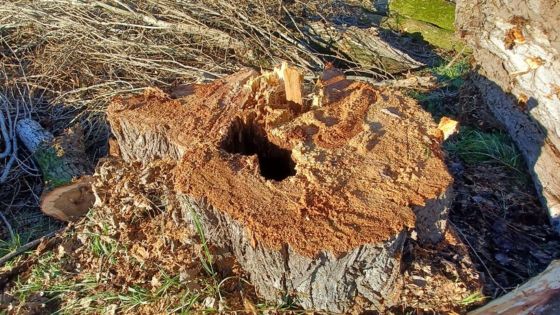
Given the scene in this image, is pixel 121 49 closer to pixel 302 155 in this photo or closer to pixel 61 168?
pixel 61 168

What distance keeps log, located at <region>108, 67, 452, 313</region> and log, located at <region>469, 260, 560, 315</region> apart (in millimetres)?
403

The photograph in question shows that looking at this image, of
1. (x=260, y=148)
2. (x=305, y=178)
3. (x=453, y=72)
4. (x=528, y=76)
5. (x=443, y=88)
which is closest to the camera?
(x=305, y=178)

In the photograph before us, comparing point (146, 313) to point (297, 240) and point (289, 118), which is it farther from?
point (289, 118)

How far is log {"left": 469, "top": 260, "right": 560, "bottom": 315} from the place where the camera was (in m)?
2.09

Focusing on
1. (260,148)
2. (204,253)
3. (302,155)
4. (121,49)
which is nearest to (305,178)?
(302,155)

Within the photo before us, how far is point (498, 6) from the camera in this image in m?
3.62

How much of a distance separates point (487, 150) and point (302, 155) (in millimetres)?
2019

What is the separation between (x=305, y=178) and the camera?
6.87ft

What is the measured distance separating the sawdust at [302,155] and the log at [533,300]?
0.60 metres

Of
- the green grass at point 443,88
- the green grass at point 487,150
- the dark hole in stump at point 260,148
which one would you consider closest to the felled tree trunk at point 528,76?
the green grass at point 487,150

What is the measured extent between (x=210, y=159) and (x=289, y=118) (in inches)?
19.3

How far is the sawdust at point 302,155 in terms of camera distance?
1.96 m

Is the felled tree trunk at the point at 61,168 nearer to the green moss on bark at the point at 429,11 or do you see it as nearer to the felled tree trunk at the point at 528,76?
the felled tree trunk at the point at 528,76

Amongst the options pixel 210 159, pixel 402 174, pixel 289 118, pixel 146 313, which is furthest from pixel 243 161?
pixel 146 313
